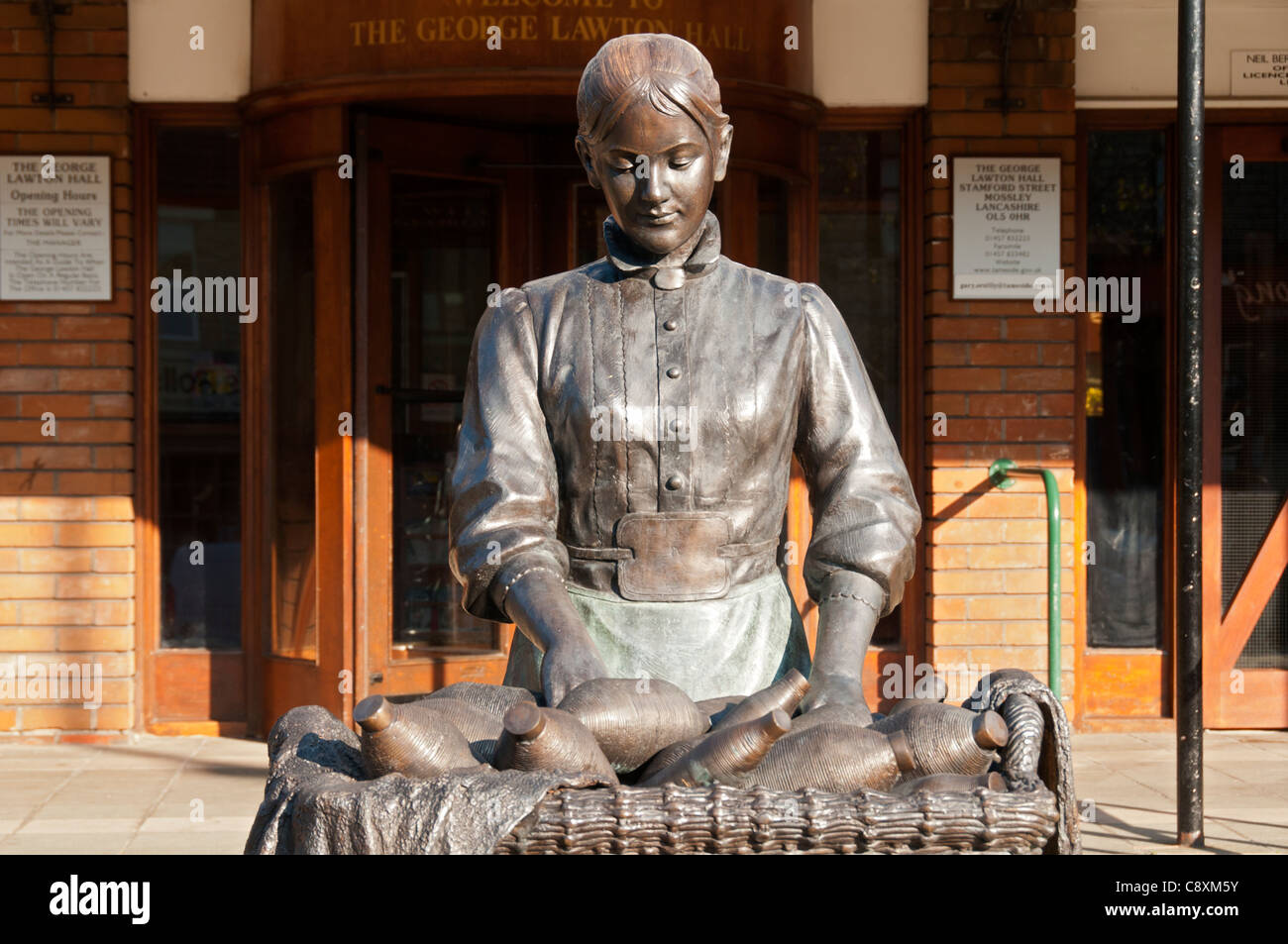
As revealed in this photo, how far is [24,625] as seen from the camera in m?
7.41

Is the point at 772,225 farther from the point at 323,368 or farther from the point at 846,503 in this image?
the point at 846,503

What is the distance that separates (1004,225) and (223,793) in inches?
160

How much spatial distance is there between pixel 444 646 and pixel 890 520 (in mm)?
4955

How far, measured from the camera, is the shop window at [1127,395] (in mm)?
7781

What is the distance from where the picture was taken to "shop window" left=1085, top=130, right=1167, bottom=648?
7.78 m

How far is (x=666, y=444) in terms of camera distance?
2.84 meters

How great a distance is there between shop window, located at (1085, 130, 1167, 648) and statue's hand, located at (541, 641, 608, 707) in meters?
5.57

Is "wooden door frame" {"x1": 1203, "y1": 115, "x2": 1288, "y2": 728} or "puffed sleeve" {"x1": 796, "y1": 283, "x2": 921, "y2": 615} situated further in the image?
"wooden door frame" {"x1": 1203, "y1": 115, "x2": 1288, "y2": 728}

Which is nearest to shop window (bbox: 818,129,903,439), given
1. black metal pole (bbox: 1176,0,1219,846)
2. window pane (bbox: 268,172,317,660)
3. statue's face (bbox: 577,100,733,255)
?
black metal pole (bbox: 1176,0,1219,846)

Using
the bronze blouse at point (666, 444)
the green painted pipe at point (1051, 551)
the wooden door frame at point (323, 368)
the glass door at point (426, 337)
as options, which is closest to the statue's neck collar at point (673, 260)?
the bronze blouse at point (666, 444)

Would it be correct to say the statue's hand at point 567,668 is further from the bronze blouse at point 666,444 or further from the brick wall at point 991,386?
the brick wall at point 991,386

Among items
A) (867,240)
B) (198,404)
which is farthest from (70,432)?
(867,240)

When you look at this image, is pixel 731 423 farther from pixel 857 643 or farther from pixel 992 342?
pixel 992 342

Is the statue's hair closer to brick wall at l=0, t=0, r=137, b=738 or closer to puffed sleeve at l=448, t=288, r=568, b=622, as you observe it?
puffed sleeve at l=448, t=288, r=568, b=622
